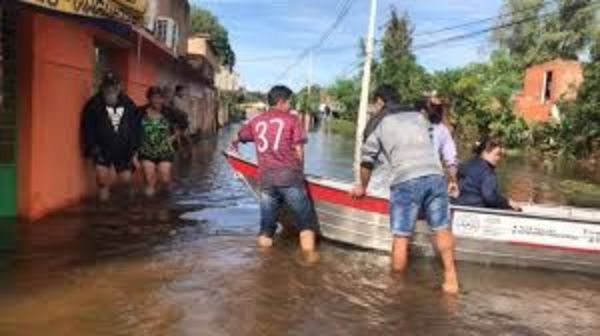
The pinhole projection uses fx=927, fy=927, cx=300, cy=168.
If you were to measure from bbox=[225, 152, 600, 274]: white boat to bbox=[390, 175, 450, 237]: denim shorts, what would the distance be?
1.26m

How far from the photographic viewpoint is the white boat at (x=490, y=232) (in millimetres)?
9977

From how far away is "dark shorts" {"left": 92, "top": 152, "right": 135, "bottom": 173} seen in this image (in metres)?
12.3

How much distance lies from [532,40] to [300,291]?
68.3 meters

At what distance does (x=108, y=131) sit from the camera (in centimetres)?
1216

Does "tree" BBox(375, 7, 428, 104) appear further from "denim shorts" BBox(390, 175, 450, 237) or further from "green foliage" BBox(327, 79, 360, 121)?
"denim shorts" BBox(390, 175, 450, 237)

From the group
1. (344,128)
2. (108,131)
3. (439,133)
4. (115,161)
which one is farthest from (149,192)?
(344,128)

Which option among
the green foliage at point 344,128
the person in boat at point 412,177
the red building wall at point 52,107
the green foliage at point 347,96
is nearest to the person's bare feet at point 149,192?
the red building wall at point 52,107

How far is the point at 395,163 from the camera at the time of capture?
8.83m

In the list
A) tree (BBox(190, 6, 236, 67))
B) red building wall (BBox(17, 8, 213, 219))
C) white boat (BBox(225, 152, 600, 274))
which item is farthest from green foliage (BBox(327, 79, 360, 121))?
white boat (BBox(225, 152, 600, 274))

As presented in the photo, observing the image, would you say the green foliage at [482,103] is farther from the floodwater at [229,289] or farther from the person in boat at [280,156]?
the person in boat at [280,156]

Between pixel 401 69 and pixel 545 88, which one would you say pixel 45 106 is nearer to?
pixel 545 88

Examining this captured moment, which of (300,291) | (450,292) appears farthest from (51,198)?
(450,292)

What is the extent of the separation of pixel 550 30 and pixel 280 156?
6450cm

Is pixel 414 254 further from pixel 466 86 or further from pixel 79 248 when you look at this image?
pixel 466 86
